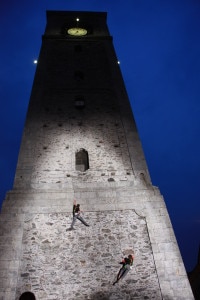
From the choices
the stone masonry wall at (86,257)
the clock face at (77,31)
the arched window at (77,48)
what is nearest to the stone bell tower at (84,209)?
the stone masonry wall at (86,257)

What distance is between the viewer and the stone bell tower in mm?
8906

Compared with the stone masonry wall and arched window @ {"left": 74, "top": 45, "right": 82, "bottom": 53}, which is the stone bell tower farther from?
arched window @ {"left": 74, "top": 45, "right": 82, "bottom": 53}

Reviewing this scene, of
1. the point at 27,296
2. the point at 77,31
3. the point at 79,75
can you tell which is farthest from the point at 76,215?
the point at 77,31

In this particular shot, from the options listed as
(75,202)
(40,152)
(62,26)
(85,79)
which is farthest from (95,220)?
(62,26)

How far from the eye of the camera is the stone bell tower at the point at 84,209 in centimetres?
891

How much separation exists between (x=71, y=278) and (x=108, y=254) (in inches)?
56.8

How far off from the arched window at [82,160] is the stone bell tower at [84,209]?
1.8 inches

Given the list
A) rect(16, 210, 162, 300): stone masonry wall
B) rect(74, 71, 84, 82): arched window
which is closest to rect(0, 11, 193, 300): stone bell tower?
rect(16, 210, 162, 300): stone masonry wall

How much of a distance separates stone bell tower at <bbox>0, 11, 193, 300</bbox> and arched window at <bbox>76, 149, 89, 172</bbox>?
4 centimetres

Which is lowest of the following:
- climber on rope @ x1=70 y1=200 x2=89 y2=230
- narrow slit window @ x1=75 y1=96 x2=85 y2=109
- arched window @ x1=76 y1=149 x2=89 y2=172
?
climber on rope @ x1=70 y1=200 x2=89 y2=230

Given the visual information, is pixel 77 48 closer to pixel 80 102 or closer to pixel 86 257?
pixel 80 102

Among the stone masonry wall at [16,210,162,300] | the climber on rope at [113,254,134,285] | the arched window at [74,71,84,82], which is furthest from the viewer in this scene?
the arched window at [74,71,84,82]

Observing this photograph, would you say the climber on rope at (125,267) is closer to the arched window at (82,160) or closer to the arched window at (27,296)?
the arched window at (27,296)

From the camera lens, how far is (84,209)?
10.6 metres
